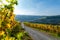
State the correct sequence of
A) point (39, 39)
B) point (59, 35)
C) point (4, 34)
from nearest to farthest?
1. point (4, 34)
2. point (39, 39)
3. point (59, 35)

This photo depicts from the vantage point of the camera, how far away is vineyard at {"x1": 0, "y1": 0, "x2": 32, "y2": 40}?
16.8 ft

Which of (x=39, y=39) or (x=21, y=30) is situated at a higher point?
(x=21, y=30)

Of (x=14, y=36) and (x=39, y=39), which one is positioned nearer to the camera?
(x=14, y=36)

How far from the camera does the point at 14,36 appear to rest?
5.21 m

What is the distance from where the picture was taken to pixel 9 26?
5129mm

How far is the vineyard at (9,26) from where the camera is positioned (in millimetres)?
5113

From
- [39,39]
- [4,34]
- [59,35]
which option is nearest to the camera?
[4,34]

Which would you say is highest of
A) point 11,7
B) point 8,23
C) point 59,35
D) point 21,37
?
point 11,7

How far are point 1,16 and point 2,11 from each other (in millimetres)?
127

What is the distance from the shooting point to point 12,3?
5.29 metres

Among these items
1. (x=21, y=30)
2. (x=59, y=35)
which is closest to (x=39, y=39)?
(x=59, y=35)

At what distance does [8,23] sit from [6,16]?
165 millimetres

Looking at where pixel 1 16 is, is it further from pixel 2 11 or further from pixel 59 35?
pixel 59 35

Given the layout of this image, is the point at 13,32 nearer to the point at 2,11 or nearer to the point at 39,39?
the point at 2,11
